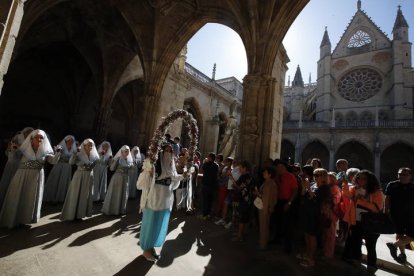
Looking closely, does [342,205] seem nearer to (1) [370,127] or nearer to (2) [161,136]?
(2) [161,136]

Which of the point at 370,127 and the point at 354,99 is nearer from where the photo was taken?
the point at 370,127

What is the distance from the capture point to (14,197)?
3.90 meters

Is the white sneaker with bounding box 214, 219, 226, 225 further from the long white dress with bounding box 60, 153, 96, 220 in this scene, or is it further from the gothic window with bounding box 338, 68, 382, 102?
the gothic window with bounding box 338, 68, 382, 102

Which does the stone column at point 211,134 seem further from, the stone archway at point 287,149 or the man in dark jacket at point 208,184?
the man in dark jacket at point 208,184

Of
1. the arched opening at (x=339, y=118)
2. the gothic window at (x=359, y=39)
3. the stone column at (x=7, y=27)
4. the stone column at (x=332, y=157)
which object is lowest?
the stone column at (x=7, y=27)

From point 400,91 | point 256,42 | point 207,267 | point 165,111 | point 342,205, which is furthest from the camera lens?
point 400,91

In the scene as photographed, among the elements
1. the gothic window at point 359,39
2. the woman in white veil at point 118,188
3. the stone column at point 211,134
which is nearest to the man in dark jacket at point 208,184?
the woman in white veil at point 118,188

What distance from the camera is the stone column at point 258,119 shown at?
654 centimetres

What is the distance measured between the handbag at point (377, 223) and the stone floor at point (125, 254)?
2.36 feet

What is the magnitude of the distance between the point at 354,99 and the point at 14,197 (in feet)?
114

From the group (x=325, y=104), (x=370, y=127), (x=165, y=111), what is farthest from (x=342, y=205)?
(x=325, y=104)

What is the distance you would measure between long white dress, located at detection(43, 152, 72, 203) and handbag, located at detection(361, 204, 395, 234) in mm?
6490

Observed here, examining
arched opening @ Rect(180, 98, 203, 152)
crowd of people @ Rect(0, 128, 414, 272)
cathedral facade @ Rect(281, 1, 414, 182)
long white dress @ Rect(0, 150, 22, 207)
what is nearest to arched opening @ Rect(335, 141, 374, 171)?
cathedral facade @ Rect(281, 1, 414, 182)

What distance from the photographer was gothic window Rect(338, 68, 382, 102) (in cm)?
2927
